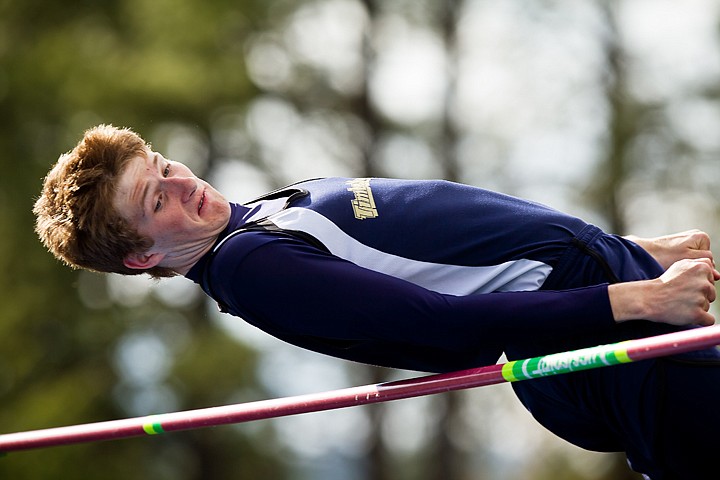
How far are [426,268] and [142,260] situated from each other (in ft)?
2.40

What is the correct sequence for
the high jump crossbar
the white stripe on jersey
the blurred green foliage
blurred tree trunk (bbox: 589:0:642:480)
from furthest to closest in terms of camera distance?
blurred tree trunk (bbox: 589:0:642:480) → the blurred green foliage → the white stripe on jersey → the high jump crossbar

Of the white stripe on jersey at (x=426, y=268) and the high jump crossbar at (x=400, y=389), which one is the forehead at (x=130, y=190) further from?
the high jump crossbar at (x=400, y=389)

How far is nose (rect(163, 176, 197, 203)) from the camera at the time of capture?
2549mm

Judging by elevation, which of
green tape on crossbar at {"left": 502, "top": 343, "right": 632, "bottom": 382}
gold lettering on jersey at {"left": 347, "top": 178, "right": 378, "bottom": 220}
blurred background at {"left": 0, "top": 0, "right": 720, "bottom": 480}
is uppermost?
gold lettering on jersey at {"left": 347, "top": 178, "right": 378, "bottom": 220}

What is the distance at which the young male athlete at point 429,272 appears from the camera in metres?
2.27

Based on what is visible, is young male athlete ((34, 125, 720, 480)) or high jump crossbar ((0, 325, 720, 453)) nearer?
high jump crossbar ((0, 325, 720, 453))

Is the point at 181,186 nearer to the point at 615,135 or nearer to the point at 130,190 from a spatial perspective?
the point at 130,190

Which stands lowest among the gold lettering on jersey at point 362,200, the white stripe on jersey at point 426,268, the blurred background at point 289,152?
the blurred background at point 289,152

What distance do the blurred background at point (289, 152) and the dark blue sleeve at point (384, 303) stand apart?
844cm

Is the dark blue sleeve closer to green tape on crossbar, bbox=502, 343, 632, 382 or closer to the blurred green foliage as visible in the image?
green tape on crossbar, bbox=502, 343, 632, 382

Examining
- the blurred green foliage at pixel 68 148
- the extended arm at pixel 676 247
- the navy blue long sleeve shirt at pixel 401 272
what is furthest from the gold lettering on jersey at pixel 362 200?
the blurred green foliage at pixel 68 148

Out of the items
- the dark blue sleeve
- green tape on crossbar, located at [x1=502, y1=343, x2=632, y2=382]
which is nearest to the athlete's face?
the dark blue sleeve

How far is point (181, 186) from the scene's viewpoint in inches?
101

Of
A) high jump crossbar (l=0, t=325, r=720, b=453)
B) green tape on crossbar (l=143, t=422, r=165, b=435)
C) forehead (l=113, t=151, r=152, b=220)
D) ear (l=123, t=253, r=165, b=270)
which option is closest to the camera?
high jump crossbar (l=0, t=325, r=720, b=453)
